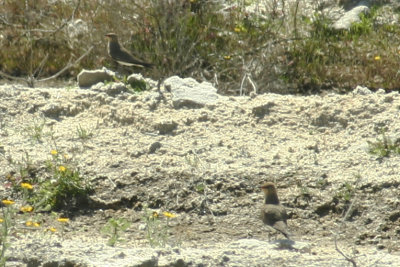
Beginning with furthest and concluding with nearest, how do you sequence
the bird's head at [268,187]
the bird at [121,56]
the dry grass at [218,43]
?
the dry grass at [218,43] → the bird at [121,56] → the bird's head at [268,187]

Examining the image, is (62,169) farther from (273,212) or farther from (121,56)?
(121,56)

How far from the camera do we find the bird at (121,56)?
774cm

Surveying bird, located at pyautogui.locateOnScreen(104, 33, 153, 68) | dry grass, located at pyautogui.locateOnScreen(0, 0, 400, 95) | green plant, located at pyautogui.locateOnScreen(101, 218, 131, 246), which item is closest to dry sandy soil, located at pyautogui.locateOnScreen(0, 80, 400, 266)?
green plant, located at pyautogui.locateOnScreen(101, 218, 131, 246)

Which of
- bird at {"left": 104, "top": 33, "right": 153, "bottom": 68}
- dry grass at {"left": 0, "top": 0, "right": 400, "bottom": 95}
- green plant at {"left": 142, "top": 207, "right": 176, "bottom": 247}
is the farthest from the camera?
dry grass at {"left": 0, "top": 0, "right": 400, "bottom": 95}

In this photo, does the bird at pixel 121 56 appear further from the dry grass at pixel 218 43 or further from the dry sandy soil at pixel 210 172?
the dry sandy soil at pixel 210 172

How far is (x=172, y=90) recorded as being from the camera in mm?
6504

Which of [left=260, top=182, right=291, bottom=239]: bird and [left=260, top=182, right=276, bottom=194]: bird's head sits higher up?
[left=260, top=182, right=276, bottom=194]: bird's head

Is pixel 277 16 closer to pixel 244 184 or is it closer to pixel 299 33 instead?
pixel 299 33

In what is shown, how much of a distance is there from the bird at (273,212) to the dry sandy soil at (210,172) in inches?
8.0

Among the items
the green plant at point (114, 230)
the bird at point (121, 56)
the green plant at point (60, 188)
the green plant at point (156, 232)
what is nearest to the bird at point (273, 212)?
the green plant at point (156, 232)

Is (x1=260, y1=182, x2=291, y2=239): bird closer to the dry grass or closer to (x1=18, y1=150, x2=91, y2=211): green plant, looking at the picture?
(x1=18, y1=150, x2=91, y2=211): green plant

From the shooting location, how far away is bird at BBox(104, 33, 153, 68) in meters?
7.74

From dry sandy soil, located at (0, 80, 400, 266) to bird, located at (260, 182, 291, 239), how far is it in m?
0.20

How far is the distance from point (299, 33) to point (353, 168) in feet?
14.4
